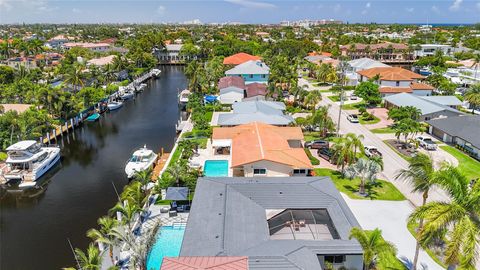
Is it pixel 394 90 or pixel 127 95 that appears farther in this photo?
pixel 127 95

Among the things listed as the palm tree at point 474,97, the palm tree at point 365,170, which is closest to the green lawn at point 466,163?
the palm tree at point 365,170

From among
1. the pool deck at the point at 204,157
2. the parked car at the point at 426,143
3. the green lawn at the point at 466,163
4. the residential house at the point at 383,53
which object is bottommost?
the pool deck at the point at 204,157

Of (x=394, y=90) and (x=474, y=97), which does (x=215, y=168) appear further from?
(x=394, y=90)

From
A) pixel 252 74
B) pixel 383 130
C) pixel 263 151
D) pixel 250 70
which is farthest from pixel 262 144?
pixel 250 70

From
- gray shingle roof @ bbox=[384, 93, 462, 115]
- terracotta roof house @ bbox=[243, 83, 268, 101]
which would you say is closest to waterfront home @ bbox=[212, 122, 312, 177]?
terracotta roof house @ bbox=[243, 83, 268, 101]

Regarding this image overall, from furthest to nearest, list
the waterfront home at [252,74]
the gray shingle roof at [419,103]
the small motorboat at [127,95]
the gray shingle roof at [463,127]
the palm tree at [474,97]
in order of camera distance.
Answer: the waterfront home at [252,74]
the small motorboat at [127,95]
the palm tree at [474,97]
the gray shingle roof at [419,103]
the gray shingle roof at [463,127]

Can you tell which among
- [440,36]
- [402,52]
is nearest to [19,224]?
[402,52]

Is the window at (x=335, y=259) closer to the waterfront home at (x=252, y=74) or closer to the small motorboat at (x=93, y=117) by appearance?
the small motorboat at (x=93, y=117)

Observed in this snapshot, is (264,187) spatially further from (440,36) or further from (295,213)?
(440,36)

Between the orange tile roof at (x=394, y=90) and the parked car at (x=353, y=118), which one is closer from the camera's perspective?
the parked car at (x=353, y=118)
